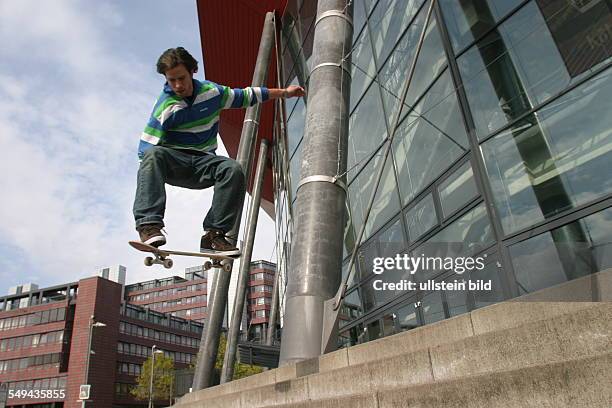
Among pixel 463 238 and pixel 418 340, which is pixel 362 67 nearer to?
pixel 463 238

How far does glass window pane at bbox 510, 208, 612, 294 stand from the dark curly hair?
19.1ft

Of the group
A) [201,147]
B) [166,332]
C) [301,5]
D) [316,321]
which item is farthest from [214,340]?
[166,332]

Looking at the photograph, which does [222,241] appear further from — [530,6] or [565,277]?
[530,6]

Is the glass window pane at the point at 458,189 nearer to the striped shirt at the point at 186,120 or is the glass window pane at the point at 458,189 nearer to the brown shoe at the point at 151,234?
the striped shirt at the point at 186,120

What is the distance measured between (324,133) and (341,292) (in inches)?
105

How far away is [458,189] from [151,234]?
6.65m

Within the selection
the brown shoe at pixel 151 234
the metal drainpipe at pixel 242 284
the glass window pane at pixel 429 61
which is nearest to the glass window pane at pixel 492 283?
the glass window pane at pixel 429 61

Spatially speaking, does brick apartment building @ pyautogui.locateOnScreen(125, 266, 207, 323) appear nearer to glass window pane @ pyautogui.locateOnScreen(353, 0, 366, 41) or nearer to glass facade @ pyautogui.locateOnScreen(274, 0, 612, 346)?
glass window pane @ pyautogui.locateOnScreen(353, 0, 366, 41)

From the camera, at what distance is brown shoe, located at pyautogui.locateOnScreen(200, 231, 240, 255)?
421 cm

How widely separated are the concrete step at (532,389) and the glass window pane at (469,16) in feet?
27.3

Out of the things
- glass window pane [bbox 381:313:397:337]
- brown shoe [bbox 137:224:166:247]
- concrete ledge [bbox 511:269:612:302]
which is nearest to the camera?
concrete ledge [bbox 511:269:612:302]

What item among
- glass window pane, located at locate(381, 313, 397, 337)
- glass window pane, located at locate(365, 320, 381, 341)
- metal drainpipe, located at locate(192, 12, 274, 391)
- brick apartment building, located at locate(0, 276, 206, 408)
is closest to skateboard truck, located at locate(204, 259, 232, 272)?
metal drainpipe, located at locate(192, 12, 274, 391)

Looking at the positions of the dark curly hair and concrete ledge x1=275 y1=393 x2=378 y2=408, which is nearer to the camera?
concrete ledge x1=275 y1=393 x2=378 y2=408

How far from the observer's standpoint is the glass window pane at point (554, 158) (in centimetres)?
690
